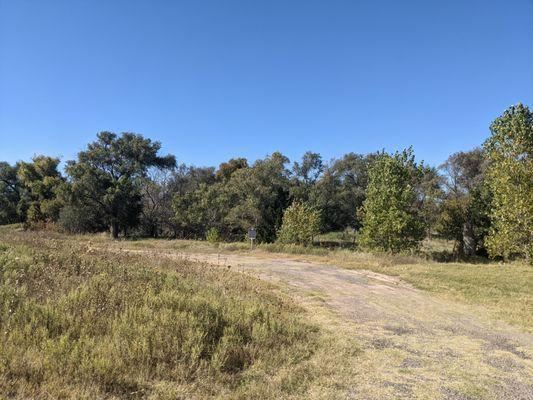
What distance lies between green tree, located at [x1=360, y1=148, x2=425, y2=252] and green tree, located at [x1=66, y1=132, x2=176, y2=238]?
26.0 meters

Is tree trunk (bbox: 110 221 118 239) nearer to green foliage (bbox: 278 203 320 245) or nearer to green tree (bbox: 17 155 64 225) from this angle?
green tree (bbox: 17 155 64 225)

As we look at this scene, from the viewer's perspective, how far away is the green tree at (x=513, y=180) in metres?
Result: 20.3

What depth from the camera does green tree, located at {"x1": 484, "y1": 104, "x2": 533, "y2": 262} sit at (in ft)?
66.6

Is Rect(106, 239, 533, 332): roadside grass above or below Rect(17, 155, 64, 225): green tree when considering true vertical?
below

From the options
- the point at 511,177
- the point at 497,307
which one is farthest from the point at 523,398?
the point at 511,177

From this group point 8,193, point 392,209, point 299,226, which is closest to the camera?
point 392,209

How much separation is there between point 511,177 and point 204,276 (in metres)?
18.0

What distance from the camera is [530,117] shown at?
2309 centimetres

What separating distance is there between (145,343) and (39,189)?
173 ft

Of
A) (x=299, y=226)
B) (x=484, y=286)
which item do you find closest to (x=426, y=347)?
(x=484, y=286)

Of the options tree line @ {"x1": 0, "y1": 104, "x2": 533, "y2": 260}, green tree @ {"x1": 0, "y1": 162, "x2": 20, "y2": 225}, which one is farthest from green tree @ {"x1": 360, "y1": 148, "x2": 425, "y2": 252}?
green tree @ {"x1": 0, "y1": 162, "x2": 20, "y2": 225}

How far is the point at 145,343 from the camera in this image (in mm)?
4473

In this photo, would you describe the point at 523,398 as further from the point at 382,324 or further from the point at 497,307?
the point at 497,307

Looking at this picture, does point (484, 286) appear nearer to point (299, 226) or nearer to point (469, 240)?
point (299, 226)
